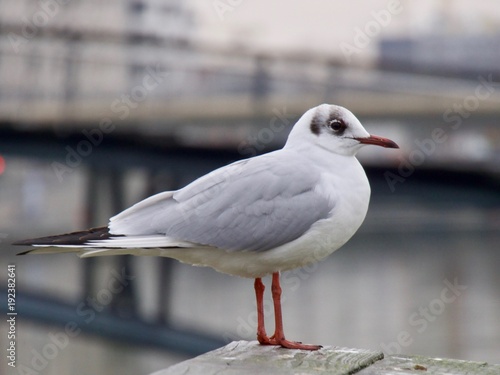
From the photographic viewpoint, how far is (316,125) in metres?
2.05

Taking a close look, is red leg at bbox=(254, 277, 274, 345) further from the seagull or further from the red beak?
the red beak

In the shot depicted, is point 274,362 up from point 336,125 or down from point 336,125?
down

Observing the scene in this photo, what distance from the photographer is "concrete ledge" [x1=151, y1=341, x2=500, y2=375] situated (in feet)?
4.60

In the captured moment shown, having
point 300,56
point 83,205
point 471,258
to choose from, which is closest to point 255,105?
point 300,56

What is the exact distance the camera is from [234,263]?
79.4 inches

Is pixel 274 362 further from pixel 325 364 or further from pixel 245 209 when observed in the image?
pixel 245 209

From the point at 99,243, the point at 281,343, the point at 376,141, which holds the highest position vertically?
the point at 376,141

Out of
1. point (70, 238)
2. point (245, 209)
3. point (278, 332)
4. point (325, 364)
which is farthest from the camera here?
point (245, 209)

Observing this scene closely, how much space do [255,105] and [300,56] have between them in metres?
0.61

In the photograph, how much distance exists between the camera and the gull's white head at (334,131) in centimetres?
205

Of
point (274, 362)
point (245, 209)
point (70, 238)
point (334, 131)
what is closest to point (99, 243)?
point (70, 238)

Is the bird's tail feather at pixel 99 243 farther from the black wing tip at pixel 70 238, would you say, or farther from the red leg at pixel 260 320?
the red leg at pixel 260 320

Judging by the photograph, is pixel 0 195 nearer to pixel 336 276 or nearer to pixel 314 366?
pixel 336 276

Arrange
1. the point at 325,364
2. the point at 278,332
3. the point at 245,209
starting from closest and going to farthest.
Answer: the point at 325,364 → the point at 278,332 → the point at 245,209
